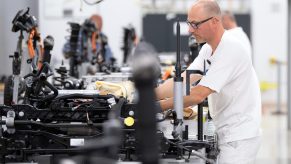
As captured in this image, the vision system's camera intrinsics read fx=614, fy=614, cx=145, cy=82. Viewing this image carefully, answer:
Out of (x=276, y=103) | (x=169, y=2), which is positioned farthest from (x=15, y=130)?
(x=276, y=103)

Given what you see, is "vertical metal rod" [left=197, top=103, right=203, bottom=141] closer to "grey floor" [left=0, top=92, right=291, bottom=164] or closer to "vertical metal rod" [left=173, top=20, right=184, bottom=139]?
"vertical metal rod" [left=173, top=20, right=184, bottom=139]

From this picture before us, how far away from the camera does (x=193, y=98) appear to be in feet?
10.5

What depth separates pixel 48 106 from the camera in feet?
11.1

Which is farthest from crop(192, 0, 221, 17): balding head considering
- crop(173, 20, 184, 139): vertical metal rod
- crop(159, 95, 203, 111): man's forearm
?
crop(159, 95, 203, 111): man's forearm

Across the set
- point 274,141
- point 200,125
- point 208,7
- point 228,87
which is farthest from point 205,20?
point 274,141

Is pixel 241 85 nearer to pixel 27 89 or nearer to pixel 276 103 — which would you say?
pixel 27 89

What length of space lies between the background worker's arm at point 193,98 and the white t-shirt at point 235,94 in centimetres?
8

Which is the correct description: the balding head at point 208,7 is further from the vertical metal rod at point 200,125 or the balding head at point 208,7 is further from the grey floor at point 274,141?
the grey floor at point 274,141

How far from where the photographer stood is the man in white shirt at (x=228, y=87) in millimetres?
3287

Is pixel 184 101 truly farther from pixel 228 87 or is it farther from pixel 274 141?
pixel 274 141

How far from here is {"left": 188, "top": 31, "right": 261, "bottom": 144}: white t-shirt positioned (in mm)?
3316

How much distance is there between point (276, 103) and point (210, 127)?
369 inches

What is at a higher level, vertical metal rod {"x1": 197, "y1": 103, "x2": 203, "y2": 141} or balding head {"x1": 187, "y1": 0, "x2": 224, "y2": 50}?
balding head {"x1": 187, "y1": 0, "x2": 224, "y2": 50}

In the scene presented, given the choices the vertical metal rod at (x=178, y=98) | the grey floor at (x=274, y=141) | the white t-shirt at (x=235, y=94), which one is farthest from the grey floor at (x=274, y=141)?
the vertical metal rod at (x=178, y=98)
